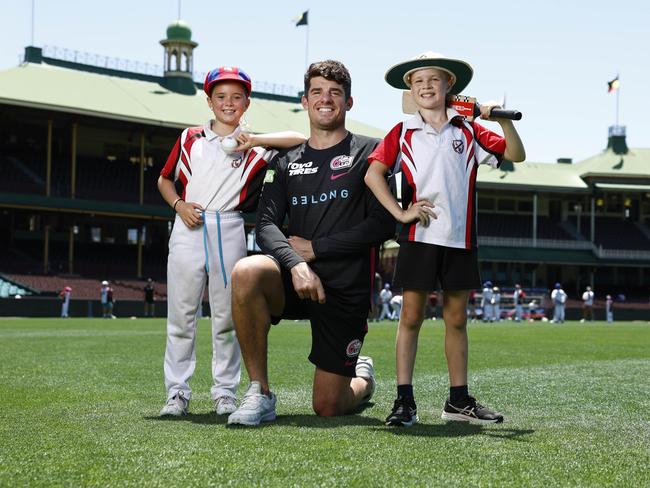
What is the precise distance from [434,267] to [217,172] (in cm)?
155

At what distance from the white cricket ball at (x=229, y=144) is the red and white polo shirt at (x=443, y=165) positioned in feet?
3.06

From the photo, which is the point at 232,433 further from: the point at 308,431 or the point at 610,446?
the point at 610,446

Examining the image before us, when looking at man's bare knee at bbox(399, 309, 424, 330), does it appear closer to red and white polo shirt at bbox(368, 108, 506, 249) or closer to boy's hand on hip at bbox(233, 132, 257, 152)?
red and white polo shirt at bbox(368, 108, 506, 249)

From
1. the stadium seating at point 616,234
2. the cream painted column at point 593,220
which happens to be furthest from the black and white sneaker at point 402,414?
the stadium seating at point 616,234

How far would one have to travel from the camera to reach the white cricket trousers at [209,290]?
18.6 ft

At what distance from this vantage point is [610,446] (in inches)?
173

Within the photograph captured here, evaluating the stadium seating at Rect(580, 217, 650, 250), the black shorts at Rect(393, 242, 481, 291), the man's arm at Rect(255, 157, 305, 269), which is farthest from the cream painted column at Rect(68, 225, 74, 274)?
the black shorts at Rect(393, 242, 481, 291)

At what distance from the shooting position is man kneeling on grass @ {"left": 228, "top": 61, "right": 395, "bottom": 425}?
17.4 ft

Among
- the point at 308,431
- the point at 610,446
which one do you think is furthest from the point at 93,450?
the point at 610,446

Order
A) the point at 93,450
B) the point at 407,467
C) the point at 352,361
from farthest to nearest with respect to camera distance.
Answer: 1. the point at 352,361
2. the point at 93,450
3. the point at 407,467

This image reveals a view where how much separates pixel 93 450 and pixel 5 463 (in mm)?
417

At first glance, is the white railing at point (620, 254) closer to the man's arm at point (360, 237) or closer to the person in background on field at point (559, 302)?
the person in background on field at point (559, 302)

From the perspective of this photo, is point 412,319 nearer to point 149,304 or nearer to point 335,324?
point 335,324

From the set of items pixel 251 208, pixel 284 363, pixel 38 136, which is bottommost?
pixel 284 363
